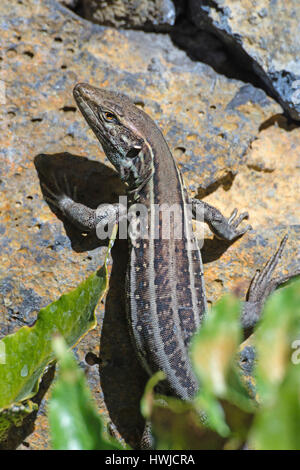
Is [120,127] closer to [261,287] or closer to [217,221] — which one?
[217,221]

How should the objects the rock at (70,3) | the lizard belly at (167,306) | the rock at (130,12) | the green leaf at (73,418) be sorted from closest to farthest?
the green leaf at (73,418) < the lizard belly at (167,306) < the rock at (130,12) < the rock at (70,3)

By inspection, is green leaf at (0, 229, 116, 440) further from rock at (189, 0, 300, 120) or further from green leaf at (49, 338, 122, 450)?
rock at (189, 0, 300, 120)

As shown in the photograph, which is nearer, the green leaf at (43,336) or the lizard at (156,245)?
the green leaf at (43,336)

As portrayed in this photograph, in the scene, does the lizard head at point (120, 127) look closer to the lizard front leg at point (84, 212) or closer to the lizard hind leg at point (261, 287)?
the lizard front leg at point (84, 212)

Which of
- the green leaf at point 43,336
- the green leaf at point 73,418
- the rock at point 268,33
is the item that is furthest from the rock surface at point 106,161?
the green leaf at point 73,418

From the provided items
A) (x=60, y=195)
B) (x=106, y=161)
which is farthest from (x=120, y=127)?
(x=60, y=195)

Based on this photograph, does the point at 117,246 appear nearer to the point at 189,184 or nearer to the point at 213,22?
the point at 189,184
